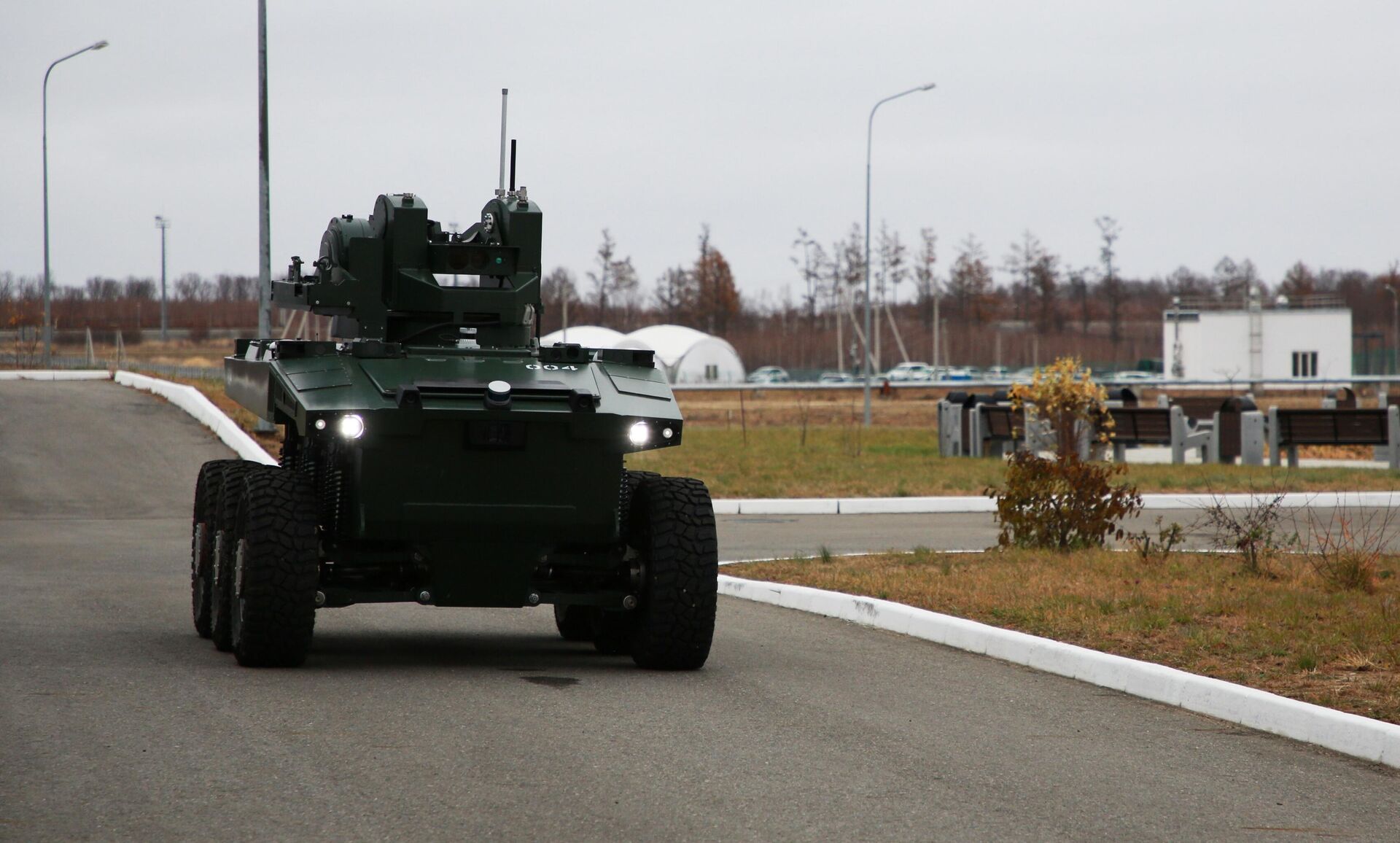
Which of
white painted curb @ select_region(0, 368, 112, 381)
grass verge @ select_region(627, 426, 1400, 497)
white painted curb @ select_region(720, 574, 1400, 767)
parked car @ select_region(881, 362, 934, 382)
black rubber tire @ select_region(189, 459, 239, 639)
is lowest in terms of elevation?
white painted curb @ select_region(720, 574, 1400, 767)

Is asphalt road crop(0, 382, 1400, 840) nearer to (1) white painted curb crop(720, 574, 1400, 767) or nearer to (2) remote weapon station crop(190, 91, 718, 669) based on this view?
(1) white painted curb crop(720, 574, 1400, 767)

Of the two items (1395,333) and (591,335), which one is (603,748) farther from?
(1395,333)

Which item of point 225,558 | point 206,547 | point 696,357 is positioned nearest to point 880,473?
point 206,547

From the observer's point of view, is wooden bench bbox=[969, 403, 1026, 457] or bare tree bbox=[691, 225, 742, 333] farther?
bare tree bbox=[691, 225, 742, 333]

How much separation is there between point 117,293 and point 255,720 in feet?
328

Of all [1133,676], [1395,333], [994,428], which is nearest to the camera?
[1133,676]

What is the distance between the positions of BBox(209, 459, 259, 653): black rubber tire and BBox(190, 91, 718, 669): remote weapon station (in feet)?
0.07

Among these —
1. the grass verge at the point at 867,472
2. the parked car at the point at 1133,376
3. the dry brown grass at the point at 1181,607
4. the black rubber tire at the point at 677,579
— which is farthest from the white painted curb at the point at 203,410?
the parked car at the point at 1133,376

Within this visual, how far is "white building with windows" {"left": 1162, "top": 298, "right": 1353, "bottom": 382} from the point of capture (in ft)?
268

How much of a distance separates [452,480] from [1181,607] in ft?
15.6

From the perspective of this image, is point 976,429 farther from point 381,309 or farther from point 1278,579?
point 381,309

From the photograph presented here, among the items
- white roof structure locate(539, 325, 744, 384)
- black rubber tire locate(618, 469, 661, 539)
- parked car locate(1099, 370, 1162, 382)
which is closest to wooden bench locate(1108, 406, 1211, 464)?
black rubber tire locate(618, 469, 661, 539)

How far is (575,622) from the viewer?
406 inches

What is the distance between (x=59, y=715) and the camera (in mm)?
6934
